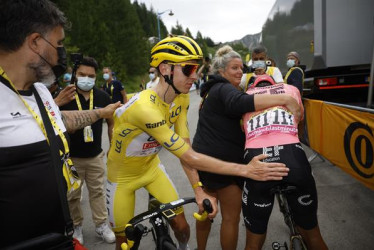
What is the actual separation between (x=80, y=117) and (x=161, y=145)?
2.61ft

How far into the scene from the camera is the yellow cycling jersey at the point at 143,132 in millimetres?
2156

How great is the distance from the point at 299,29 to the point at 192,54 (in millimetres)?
6451

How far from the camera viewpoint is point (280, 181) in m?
2.18

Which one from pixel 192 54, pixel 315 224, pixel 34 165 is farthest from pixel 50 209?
pixel 315 224

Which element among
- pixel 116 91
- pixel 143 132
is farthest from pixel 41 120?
pixel 116 91

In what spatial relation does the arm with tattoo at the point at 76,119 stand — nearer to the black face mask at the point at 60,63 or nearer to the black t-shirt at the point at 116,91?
the black face mask at the point at 60,63

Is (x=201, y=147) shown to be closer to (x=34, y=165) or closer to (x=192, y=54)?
(x=192, y=54)

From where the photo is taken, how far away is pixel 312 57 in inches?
265

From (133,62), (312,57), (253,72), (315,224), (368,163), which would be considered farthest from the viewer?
(133,62)

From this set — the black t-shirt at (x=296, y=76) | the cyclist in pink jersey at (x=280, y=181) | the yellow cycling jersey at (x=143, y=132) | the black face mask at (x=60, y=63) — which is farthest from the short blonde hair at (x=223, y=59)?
the black t-shirt at (x=296, y=76)

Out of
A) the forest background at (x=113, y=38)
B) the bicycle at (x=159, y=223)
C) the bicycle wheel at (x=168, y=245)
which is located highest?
the forest background at (x=113, y=38)

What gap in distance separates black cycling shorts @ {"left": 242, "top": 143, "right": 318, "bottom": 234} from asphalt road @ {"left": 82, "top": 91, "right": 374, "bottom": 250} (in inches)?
51.0

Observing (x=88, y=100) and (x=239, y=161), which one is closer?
(x=239, y=161)

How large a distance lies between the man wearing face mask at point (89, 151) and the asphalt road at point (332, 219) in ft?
1.07
